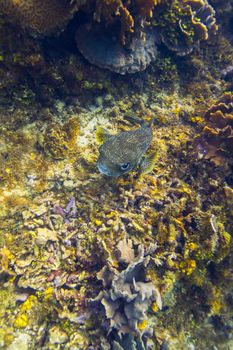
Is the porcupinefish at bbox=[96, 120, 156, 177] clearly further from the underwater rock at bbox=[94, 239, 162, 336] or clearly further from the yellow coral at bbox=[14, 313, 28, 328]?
the yellow coral at bbox=[14, 313, 28, 328]

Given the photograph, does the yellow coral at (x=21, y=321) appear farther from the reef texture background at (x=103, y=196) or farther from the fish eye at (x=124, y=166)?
the fish eye at (x=124, y=166)

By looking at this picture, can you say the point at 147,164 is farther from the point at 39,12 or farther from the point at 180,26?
the point at 180,26

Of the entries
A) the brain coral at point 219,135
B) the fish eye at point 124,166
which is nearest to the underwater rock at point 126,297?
the fish eye at point 124,166

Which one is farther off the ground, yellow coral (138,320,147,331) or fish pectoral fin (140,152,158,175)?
fish pectoral fin (140,152,158,175)

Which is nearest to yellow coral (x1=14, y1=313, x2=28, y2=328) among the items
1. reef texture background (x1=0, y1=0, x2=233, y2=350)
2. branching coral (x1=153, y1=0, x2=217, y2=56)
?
reef texture background (x1=0, y1=0, x2=233, y2=350)

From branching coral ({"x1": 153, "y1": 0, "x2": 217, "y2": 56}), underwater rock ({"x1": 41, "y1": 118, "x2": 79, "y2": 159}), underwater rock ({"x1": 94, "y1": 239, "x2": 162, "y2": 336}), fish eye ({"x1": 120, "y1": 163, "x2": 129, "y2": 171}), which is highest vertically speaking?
branching coral ({"x1": 153, "y1": 0, "x2": 217, "y2": 56})

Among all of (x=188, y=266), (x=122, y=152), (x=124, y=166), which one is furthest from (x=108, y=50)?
(x=188, y=266)

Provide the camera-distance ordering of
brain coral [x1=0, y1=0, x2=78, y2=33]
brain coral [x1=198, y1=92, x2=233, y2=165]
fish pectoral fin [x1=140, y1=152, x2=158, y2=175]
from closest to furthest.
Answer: brain coral [x1=0, y1=0, x2=78, y2=33]
fish pectoral fin [x1=140, y1=152, x2=158, y2=175]
brain coral [x1=198, y1=92, x2=233, y2=165]

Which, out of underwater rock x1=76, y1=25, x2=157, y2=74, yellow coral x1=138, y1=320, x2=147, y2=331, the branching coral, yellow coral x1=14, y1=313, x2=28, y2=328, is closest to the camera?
yellow coral x1=14, y1=313, x2=28, y2=328
